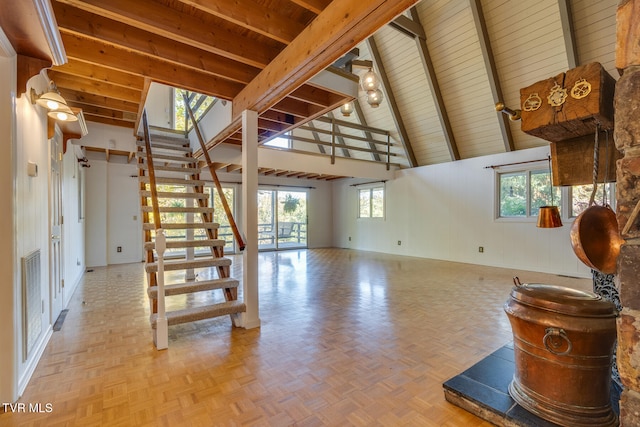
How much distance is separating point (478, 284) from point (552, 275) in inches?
74.6

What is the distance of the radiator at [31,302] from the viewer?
2123mm

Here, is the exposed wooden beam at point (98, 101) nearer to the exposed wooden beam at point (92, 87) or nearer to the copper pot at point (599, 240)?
the exposed wooden beam at point (92, 87)

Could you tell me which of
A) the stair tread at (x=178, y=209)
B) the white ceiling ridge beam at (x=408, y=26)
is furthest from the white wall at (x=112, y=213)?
the white ceiling ridge beam at (x=408, y=26)

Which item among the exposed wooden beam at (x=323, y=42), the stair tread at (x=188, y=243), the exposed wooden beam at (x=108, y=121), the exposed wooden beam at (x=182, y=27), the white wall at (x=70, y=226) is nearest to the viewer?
the exposed wooden beam at (x=323, y=42)

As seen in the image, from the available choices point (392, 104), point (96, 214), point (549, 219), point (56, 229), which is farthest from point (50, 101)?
point (392, 104)

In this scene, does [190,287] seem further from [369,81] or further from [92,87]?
[369,81]

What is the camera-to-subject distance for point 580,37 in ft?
15.2

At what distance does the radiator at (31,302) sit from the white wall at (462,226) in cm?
753

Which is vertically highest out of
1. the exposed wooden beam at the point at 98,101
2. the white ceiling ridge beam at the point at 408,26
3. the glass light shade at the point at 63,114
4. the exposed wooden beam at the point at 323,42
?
the white ceiling ridge beam at the point at 408,26

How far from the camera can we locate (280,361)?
8.05 feet

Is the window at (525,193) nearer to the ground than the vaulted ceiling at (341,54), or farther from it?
nearer to the ground

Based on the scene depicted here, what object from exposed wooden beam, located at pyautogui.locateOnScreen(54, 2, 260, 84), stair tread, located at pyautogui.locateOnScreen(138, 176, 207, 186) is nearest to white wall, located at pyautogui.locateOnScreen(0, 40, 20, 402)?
exposed wooden beam, located at pyautogui.locateOnScreen(54, 2, 260, 84)

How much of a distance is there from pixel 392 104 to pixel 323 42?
5606 mm

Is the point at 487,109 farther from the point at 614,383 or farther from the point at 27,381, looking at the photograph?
the point at 27,381
